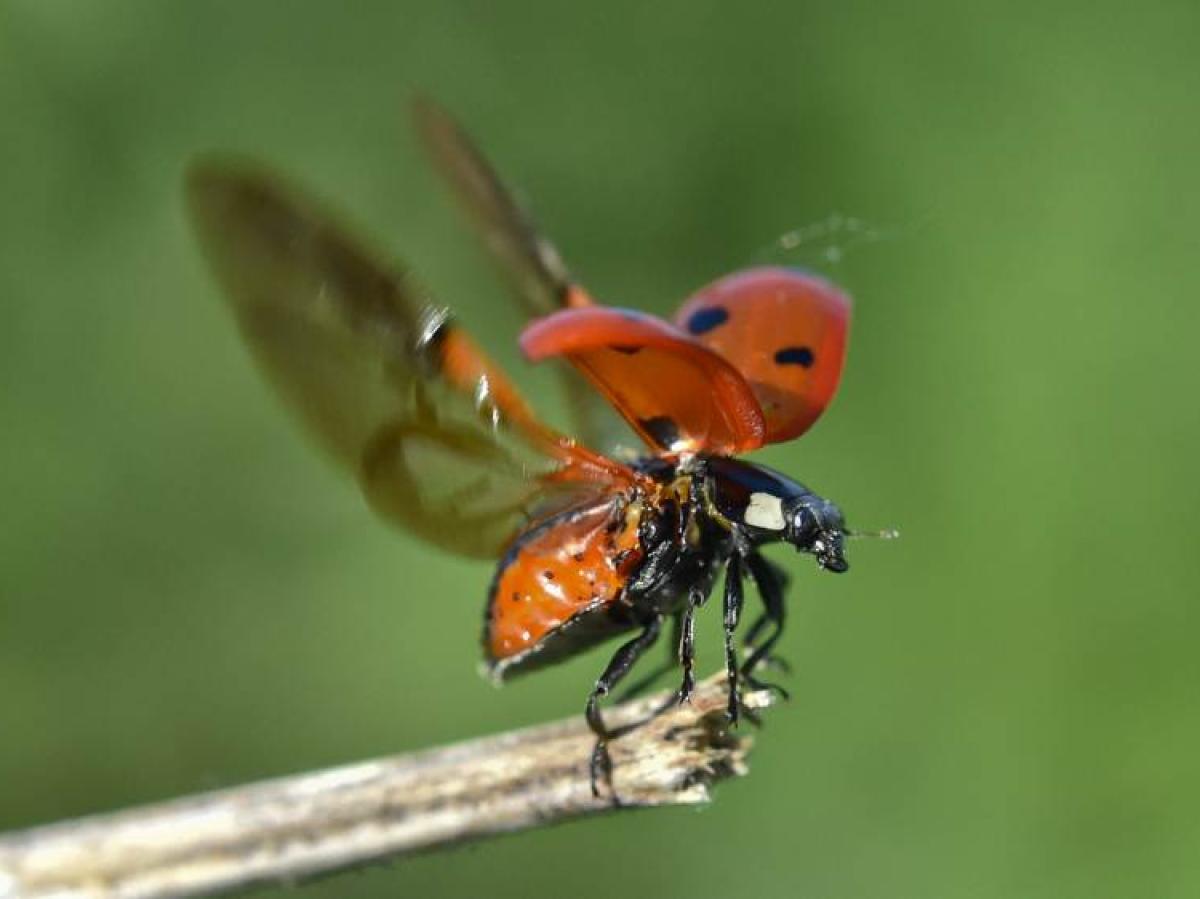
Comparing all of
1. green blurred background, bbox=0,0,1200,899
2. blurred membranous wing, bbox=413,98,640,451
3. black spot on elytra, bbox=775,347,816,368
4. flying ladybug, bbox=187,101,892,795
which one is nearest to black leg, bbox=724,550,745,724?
flying ladybug, bbox=187,101,892,795

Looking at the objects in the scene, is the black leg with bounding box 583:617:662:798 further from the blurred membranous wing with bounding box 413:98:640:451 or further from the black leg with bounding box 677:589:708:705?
the blurred membranous wing with bounding box 413:98:640:451

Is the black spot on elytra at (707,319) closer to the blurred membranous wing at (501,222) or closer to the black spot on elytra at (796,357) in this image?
the black spot on elytra at (796,357)

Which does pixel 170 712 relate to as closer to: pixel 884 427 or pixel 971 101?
pixel 884 427

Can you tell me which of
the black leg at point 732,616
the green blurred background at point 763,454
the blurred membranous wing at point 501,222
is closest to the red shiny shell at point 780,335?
the black leg at point 732,616

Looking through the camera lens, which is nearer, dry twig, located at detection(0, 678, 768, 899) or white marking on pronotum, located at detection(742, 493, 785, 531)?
dry twig, located at detection(0, 678, 768, 899)

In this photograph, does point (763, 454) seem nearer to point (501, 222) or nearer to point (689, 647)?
point (501, 222)

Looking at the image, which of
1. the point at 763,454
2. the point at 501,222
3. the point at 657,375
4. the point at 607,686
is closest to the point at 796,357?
the point at 657,375

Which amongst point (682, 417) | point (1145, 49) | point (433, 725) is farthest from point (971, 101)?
point (682, 417)
